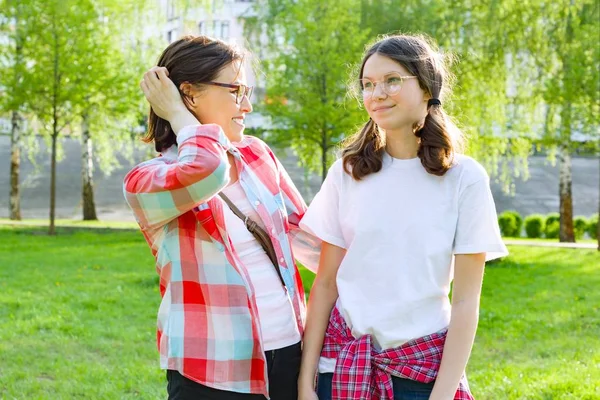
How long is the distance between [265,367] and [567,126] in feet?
44.6

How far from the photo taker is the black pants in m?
2.20

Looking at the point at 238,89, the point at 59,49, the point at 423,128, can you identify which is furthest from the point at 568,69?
the point at 238,89

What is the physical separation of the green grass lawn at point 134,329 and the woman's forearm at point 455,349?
3251mm

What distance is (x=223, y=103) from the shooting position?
7.72 feet

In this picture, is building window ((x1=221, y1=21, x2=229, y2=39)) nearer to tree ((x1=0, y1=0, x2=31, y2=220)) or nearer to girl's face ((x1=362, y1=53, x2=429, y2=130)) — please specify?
tree ((x1=0, y1=0, x2=31, y2=220))

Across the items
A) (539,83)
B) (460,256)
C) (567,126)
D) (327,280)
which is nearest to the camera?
(460,256)

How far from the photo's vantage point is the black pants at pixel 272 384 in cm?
220

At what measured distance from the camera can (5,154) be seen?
112 ft

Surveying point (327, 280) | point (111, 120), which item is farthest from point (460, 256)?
point (111, 120)

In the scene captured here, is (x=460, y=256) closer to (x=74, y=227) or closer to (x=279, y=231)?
(x=279, y=231)

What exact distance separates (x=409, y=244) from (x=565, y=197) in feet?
55.0

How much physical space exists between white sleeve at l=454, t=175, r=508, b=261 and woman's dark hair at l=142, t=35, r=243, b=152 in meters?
0.81

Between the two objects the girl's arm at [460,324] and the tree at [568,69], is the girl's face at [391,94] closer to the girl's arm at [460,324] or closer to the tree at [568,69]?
the girl's arm at [460,324]

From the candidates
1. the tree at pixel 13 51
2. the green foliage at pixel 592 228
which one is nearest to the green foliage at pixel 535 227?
the green foliage at pixel 592 228
